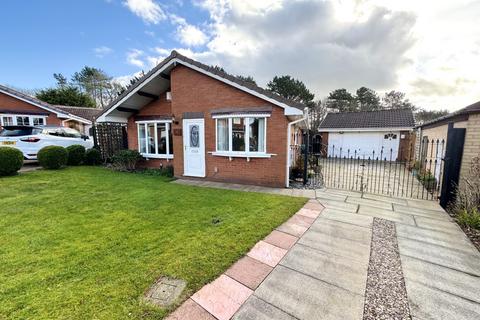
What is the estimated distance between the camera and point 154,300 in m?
2.34

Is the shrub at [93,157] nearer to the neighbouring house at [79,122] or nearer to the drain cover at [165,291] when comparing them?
the neighbouring house at [79,122]

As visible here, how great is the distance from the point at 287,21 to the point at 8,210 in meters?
12.3

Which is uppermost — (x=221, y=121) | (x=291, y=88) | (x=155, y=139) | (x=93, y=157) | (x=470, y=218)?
(x=291, y=88)

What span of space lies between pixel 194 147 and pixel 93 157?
23.5 feet

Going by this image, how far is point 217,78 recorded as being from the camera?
26.2ft

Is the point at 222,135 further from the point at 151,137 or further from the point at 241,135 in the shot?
the point at 151,137

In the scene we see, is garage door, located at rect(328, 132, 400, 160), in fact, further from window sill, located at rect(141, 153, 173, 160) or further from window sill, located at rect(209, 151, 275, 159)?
window sill, located at rect(141, 153, 173, 160)

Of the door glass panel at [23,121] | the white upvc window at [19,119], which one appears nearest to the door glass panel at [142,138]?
the white upvc window at [19,119]

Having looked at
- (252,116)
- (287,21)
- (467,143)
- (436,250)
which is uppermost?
(287,21)

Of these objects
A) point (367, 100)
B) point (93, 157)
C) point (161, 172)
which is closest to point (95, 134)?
point (93, 157)

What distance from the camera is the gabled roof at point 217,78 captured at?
281 inches

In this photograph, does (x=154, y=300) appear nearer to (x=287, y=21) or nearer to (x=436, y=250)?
(x=436, y=250)

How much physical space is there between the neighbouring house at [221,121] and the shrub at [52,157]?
94.5 inches

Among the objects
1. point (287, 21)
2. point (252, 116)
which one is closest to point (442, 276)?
point (252, 116)
